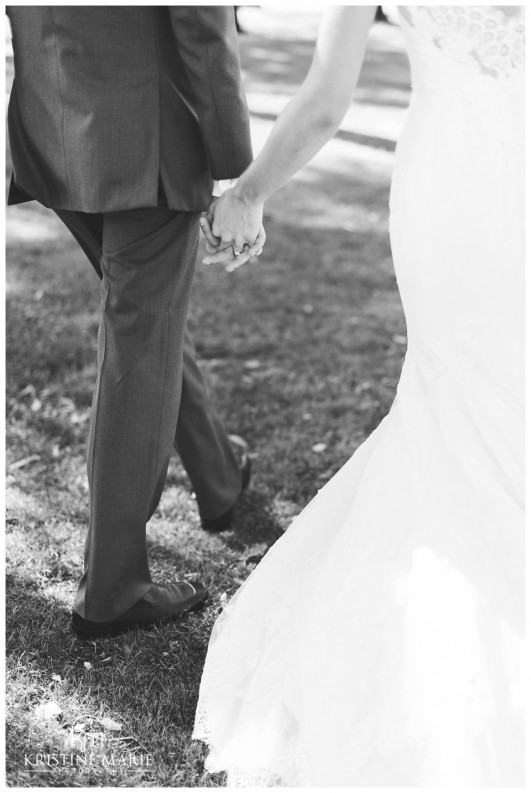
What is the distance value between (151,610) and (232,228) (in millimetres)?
1228

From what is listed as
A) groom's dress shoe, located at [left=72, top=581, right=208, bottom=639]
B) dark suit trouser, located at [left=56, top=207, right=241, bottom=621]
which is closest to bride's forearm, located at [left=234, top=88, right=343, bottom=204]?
dark suit trouser, located at [left=56, top=207, right=241, bottom=621]

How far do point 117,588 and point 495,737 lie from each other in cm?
124

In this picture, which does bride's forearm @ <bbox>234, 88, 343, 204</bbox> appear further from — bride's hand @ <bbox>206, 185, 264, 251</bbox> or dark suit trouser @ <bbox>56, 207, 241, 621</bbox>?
dark suit trouser @ <bbox>56, 207, 241, 621</bbox>

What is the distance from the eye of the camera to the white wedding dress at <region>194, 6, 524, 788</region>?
2.08 metres

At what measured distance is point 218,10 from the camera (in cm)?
229

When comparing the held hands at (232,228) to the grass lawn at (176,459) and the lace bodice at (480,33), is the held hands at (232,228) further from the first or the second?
the grass lawn at (176,459)

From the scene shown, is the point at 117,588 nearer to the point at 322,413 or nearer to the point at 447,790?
the point at 447,790

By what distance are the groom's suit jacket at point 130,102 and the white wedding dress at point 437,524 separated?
19.1 inches

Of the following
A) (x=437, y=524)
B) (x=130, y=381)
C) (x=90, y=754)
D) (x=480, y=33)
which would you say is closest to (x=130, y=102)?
(x=130, y=381)

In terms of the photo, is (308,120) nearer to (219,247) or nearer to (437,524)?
(219,247)

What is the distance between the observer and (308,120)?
88.4 inches

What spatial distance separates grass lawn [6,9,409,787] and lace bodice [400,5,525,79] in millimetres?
1853

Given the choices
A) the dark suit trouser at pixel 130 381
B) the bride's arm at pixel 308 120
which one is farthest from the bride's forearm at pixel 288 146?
the dark suit trouser at pixel 130 381

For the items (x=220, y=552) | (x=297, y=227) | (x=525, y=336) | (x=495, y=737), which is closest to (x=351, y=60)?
(x=525, y=336)
